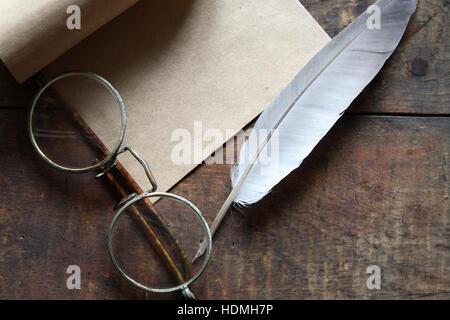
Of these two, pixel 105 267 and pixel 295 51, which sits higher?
pixel 295 51

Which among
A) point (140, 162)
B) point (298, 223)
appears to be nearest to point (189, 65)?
point (140, 162)

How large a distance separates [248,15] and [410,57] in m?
0.28

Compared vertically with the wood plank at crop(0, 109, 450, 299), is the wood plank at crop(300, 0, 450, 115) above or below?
above

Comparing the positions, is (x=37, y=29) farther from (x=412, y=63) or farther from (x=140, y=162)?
(x=412, y=63)

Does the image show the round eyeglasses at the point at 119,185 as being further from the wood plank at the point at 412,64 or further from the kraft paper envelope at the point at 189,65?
the wood plank at the point at 412,64

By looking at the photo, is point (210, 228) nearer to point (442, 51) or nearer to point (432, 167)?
point (432, 167)

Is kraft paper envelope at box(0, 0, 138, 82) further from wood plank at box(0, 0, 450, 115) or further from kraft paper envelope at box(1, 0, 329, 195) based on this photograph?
wood plank at box(0, 0, 450, 115)

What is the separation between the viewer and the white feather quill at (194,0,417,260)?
655 mm

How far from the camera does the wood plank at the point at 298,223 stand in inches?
26.0

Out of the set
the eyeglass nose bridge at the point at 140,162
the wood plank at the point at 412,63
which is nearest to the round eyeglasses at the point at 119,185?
the eyeglass nose bridge at the point at 140,162

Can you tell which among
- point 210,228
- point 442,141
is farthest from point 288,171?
point 442,141

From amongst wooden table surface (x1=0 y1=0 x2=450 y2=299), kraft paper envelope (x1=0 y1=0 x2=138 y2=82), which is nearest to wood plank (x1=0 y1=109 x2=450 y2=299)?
wooden table surface (x1=0 y1=0 x2=450 y2=299)

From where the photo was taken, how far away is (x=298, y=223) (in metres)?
0.68

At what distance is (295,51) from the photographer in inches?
27.1
